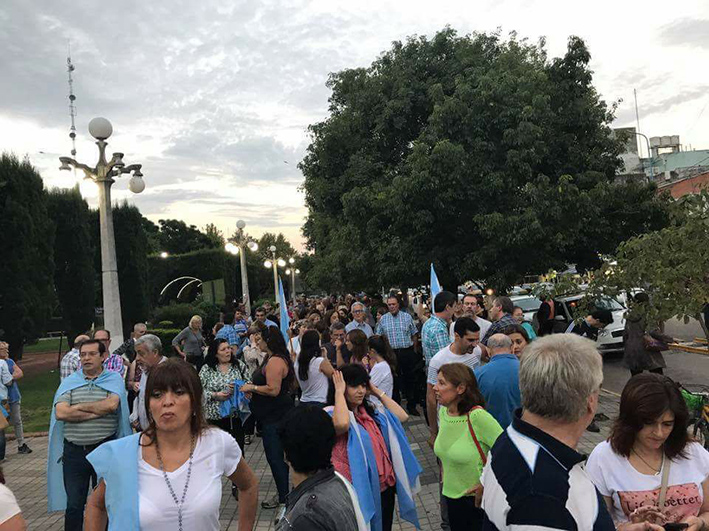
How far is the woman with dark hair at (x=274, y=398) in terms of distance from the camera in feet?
18.9

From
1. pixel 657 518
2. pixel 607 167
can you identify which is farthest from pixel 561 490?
pixel 607 167

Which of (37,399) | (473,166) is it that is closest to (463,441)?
(473,166)

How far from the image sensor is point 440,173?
13.1 meters

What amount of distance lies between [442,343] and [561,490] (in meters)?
5.48

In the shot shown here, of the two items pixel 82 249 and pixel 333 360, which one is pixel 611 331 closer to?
pixel 333 360

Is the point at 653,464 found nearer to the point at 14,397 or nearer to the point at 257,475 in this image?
the point at 257,475

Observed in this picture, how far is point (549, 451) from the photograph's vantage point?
180cm

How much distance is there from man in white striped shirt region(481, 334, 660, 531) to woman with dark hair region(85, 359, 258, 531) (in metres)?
1.28

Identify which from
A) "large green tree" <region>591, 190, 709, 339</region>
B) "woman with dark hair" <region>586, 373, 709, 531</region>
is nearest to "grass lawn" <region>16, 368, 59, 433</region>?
"large green tree" <region>591, 190, 709, 339</region>

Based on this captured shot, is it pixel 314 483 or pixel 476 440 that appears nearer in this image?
pixel 314 483

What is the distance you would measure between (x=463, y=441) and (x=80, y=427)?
9.92ft

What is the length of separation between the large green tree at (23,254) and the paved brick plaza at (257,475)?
10.2 meters

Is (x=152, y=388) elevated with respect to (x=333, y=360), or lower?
elevated

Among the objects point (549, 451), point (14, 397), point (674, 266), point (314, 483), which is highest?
point (674, 266)
